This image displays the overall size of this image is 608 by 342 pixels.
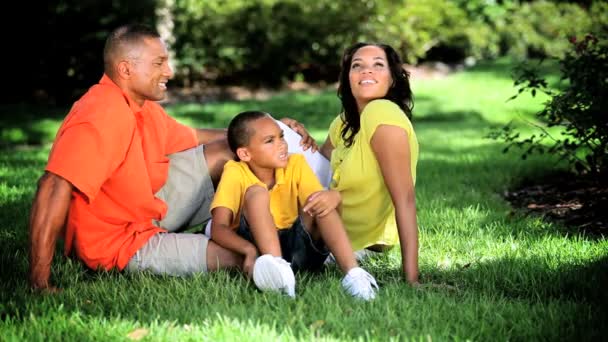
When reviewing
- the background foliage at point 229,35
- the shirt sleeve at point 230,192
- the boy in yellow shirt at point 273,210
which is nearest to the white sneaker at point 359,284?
the boy in yellow shirt at point 273,210

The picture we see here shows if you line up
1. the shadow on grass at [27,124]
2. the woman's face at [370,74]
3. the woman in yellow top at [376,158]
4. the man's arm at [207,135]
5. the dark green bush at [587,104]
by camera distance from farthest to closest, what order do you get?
the shadow on grass at [27,124] → the dark green bush at [587,104] → the man's arm at [207,135] → the woman's face at [370,74] → the woman in yellow top at [376,158]

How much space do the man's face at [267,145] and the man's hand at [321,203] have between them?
0.33 metres

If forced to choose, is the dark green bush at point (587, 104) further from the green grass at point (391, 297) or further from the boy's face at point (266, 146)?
the boy's face at point (266, 146)

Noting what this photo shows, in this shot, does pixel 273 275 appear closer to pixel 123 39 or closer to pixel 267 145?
pixel 267 145

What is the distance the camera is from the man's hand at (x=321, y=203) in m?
3.59

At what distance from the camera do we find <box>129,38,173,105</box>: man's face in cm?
375

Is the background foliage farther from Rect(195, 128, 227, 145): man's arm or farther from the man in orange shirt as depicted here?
the man in orange shirt

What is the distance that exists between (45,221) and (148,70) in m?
0.92

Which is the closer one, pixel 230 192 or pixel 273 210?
pixel 230 192

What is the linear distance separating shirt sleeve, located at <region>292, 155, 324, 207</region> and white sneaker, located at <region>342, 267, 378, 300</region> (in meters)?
0.56

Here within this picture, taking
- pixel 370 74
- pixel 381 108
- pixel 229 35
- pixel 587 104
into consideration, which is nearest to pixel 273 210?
pixel 381 108

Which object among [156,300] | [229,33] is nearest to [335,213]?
[156,300]

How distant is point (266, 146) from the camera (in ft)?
12.5

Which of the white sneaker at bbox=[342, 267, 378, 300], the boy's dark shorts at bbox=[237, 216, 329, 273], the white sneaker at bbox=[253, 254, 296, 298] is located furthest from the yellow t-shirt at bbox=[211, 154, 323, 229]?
the white sneaker at bbox=[342, 267, 378, 300]
